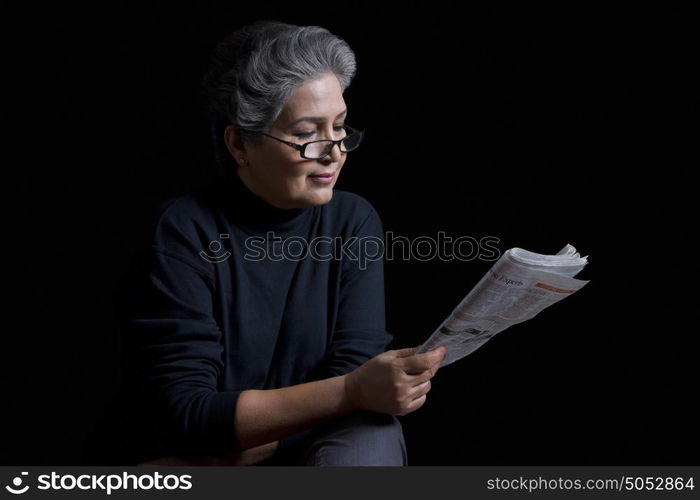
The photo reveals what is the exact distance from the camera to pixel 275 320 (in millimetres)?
3408

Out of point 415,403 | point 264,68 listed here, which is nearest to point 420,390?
point 415,403

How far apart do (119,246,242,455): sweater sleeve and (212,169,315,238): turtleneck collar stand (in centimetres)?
18

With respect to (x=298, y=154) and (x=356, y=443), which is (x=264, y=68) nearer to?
(x=298, y=154)

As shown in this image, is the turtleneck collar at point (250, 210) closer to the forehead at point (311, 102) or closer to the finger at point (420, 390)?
the forehead at point (311, 102)

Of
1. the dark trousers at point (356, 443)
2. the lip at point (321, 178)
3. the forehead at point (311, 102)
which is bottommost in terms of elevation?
the dark trousers at point (356, 443)

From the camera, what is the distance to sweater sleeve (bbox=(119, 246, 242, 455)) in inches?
125

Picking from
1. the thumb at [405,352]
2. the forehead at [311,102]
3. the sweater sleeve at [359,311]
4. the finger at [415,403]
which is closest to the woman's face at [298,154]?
the forehead at [311,102]

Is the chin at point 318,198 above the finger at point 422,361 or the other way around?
above

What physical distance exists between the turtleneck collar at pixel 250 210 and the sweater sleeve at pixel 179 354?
0.18 m

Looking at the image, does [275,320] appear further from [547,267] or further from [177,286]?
[547,267]

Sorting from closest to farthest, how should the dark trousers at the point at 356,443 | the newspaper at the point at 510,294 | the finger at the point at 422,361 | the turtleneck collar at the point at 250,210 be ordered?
the newspaper at the point at 510,294 → the finger at the point at 422,361 → the dark trousers at the point at 356,443 → the turtleneck collar at the point at 250,210

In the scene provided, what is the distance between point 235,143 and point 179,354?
0.59 m

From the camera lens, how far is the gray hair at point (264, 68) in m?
3.17

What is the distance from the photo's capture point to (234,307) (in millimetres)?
3354
